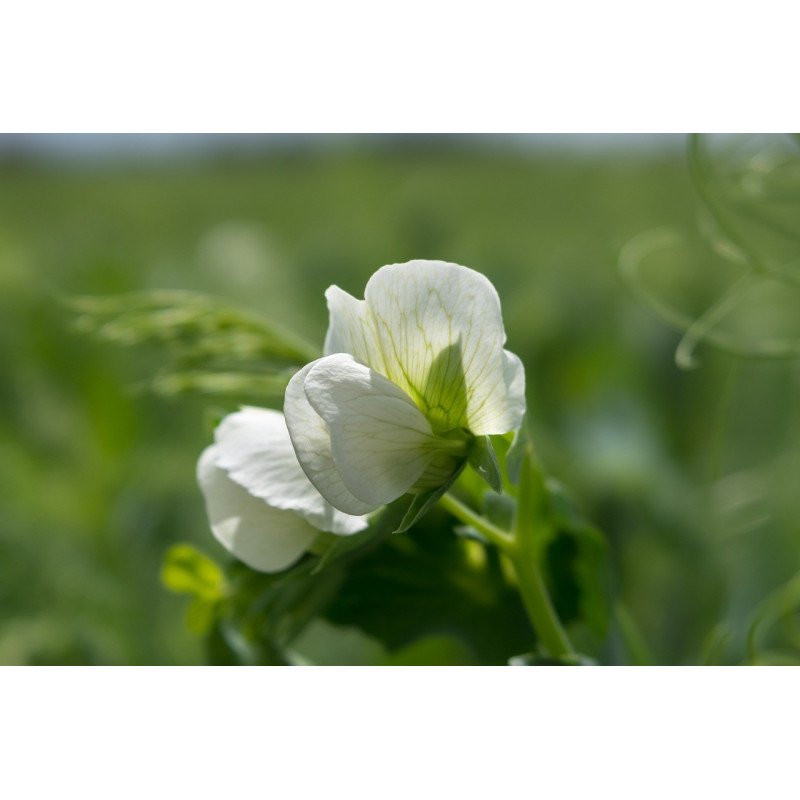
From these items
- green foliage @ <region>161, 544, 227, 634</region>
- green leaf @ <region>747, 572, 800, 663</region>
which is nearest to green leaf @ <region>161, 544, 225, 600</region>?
green foliage @ <region>161, 544, 227, 634</region>

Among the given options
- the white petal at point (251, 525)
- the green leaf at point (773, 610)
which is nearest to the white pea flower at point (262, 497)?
the white petal at point (251, 525)

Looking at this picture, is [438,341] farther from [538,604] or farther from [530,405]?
[530,405]

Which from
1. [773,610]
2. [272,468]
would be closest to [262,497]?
[272,468]

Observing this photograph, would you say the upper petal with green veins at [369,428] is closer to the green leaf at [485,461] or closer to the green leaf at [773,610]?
the green leaf at [485,461]

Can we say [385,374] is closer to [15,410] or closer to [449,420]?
[449,420]

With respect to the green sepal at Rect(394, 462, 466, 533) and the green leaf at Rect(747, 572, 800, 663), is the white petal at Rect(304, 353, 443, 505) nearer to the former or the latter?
the green sepal at Rect(394, 462, 466, 533)

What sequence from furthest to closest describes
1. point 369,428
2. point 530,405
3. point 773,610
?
point 530,405 < point 773,610 < point 369,428
